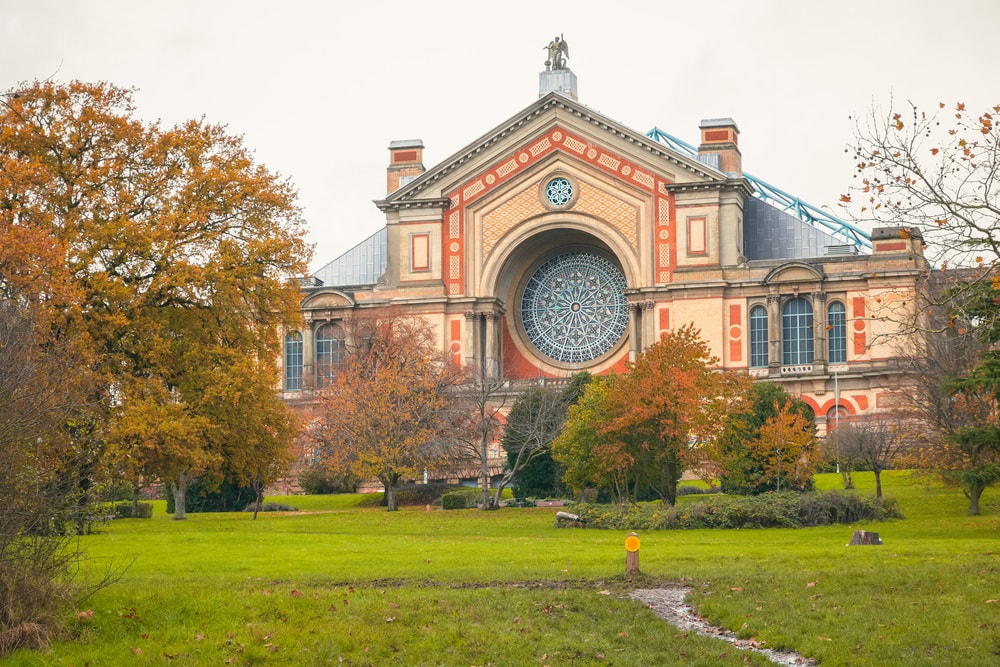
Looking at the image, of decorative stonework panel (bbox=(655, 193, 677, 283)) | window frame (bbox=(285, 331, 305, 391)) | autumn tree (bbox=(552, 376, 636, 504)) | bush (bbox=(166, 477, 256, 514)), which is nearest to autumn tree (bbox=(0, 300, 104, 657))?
autumn tree (bbox=(552, 376, 636, 504))

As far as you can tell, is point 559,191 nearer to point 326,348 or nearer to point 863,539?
point 326,348

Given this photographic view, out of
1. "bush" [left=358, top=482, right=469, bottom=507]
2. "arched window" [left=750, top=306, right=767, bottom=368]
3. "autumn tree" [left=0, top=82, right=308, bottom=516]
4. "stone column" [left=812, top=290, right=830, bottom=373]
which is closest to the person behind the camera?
"autumn tree" [left=0, top=82, right=308, bottom=516]

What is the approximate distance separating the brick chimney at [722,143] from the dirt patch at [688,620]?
52.0m

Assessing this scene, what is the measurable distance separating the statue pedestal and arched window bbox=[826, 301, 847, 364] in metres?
19.8

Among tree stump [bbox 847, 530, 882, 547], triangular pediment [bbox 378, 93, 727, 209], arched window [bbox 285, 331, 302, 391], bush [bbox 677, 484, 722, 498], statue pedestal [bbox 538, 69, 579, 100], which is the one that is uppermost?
statue pedestal [bbox 538, 69, 579, 100]

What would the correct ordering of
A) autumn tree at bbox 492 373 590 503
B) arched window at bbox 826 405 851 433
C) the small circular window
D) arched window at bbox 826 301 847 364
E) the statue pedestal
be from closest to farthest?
autumn tree at bbox 492 373 590 503 → arched window at bbox 826 405 851 433 → arched window at bbox 826 301 847 364 → the small circular window → the statue pedestal

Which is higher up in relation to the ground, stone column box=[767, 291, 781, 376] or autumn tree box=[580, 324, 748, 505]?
stone column box=[767, 291, 781, 376]

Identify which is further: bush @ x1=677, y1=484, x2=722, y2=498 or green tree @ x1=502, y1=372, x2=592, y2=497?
bush @ x1=677, y1=484, x2=722, y2=498

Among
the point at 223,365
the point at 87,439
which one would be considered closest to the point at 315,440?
the point at 223,365

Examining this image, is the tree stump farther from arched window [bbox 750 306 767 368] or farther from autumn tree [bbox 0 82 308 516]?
arched window [bbox 750 306 767 368]

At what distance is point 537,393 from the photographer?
187 ft

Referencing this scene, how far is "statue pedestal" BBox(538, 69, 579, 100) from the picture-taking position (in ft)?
261

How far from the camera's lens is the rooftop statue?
8044cm

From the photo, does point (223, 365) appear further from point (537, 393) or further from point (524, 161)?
point (524, 161)
